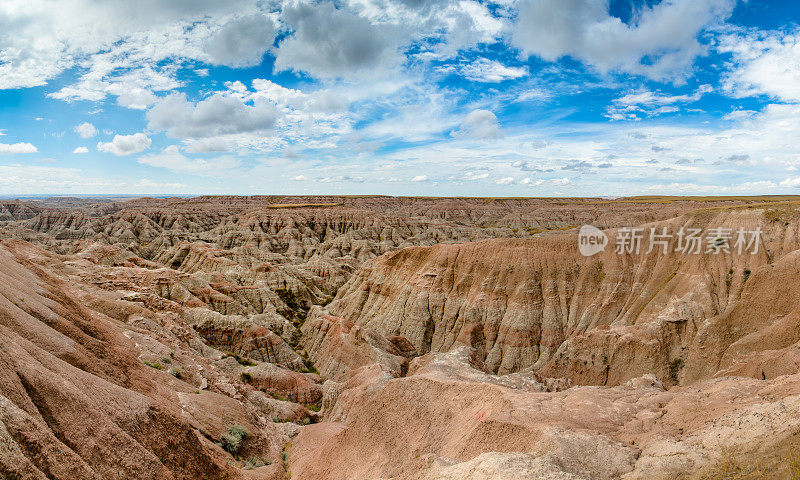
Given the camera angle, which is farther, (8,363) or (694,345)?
(694,345)

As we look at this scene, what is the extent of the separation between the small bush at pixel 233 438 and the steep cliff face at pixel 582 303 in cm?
2301

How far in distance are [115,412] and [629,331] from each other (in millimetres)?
39334

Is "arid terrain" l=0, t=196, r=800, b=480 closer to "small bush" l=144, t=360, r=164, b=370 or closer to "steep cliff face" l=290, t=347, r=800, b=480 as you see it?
"steep cliff face" l=290, t=347, r=800, b=480

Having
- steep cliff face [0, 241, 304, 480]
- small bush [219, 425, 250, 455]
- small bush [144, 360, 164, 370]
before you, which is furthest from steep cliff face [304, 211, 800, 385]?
small bush [219, 425, 250, 455]

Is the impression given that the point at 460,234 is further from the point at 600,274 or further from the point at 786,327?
the point at 786,327

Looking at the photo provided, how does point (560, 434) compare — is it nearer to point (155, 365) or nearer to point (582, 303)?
point (155, 365)

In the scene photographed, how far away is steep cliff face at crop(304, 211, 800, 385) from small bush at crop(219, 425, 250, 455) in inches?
906

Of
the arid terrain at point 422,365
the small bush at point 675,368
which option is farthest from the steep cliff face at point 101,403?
the small bush at point 675,368

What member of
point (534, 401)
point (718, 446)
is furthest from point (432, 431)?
point (718, 446)

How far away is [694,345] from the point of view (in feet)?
113

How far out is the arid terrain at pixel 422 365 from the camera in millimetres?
11469

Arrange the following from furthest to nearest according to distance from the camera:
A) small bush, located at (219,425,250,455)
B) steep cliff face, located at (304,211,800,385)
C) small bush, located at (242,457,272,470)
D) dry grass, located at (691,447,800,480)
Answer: steep cliff face, located at (304,211,800,385) → small bush, located at (219,425,250,455) → small bush, located at (242,457,272,470) → dry grass, located at (691,447,800,480)

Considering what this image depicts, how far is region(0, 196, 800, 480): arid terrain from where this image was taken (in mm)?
11469

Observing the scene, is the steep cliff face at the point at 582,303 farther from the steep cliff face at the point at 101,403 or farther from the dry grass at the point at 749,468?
the dry grass at the point at 749,468
